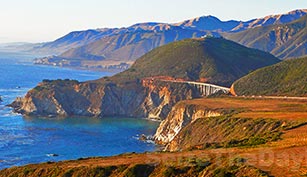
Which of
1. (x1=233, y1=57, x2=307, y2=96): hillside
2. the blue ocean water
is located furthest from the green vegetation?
(x1=233, y1=57, x2=307, y2=96): hillside

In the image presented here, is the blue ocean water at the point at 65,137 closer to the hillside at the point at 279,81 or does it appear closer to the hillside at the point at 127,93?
the hillside at the point at 127,93

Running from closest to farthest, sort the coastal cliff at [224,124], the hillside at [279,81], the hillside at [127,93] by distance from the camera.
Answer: the coastal cliff at [224,124], the hillside at [279,81], the hillside at [127,93]

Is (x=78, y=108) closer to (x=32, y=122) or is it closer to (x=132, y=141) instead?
(x=32, y=122)

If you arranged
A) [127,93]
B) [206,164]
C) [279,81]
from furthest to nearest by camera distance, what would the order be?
[127,93] → [279,81] → [206,164]

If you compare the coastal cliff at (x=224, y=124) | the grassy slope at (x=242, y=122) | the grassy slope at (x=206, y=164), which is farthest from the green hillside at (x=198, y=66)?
the grassy slope at (x=206, y=164)

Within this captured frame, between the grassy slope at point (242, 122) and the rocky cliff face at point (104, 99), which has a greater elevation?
the grassy slope at point (242, 122)

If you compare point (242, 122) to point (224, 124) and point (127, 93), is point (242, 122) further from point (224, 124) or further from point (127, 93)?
point (127, 93)

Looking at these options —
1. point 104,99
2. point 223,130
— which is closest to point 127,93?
point 104,99
